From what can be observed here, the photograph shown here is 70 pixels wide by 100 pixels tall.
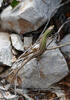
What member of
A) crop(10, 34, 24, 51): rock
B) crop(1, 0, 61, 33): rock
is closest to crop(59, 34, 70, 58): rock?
crop(1, 0, 61, 33): rock

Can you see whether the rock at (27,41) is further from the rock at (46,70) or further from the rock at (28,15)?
the rock at (46,70)

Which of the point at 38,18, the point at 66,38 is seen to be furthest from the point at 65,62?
the point at 38,18

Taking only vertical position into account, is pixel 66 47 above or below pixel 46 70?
above

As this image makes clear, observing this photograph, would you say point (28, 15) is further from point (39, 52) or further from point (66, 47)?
point (66, 47)

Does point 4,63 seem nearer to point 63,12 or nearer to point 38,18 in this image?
point 38,18

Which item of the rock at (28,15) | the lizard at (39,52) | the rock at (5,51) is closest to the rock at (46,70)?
the lizard at (39,52)

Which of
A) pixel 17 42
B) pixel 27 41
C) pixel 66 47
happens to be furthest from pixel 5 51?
pixel 66 47

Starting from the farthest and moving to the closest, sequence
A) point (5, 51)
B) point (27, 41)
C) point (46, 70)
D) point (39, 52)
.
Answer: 1. point (27, 41)
2. point (5, 51)
3. point (46, 70)
4. point (39, 52)
